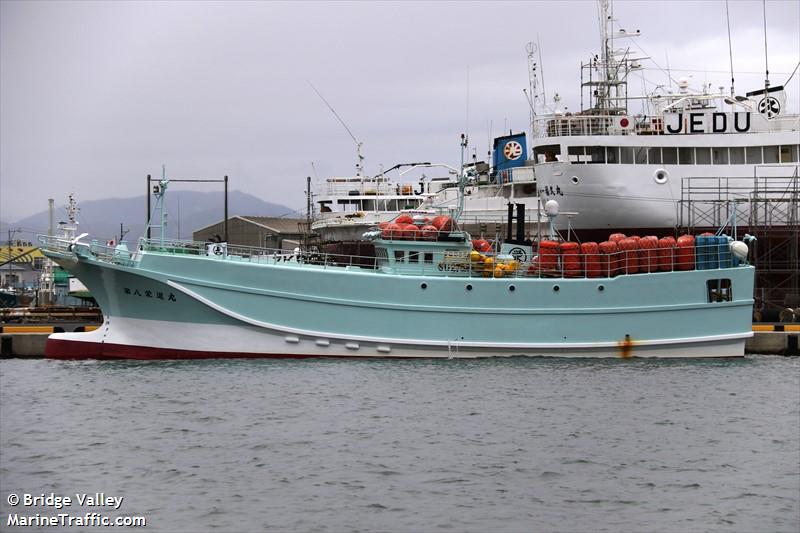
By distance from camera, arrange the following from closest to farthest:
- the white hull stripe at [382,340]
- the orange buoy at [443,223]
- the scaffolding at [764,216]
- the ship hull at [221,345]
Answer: the white hull stripe at [382,340] → the ship hull at [221,345] → the orange buoy at [443,223] → the scaffolding at [764,216]

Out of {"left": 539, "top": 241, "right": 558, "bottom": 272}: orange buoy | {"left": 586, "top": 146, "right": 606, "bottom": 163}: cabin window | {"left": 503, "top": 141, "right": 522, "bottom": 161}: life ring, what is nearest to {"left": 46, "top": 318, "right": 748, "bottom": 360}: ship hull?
{"left": 539, "top": 241, "right": 558, "bottom": 272}: orange buoy

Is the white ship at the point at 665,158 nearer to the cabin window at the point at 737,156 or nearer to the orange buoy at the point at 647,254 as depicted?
the cabin window at the point at 737,156

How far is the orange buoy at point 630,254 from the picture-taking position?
2948 cm

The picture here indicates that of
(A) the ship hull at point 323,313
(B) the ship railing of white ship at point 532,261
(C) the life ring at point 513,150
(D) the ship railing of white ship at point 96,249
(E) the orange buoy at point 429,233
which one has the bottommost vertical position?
(A) the ship hull at point 323,313

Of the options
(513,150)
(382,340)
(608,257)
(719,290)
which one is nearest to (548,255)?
(608,257)

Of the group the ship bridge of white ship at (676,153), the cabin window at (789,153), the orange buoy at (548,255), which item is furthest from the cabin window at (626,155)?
the orange buoy at (548,255)

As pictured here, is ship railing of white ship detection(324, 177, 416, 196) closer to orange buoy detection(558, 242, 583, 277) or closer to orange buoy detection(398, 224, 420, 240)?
orange buoy detection(398, 224, 420, 240)

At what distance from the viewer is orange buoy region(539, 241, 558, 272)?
29344 mm

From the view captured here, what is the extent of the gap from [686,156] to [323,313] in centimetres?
2064

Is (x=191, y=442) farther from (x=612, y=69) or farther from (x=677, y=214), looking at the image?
(x=612, y=69)

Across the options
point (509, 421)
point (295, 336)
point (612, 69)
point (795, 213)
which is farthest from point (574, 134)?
point (509, 421)

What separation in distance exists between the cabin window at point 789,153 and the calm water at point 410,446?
59.3ft

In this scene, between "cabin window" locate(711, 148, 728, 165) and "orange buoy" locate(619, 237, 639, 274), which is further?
"cabin window" locate(711, 148, 728, 165)

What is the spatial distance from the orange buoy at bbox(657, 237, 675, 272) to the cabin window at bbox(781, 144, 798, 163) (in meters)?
15.5
